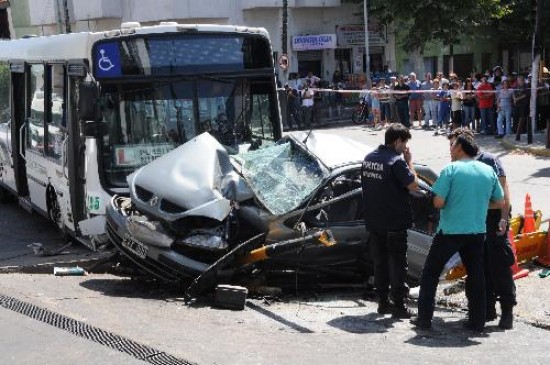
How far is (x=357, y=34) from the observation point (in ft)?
133

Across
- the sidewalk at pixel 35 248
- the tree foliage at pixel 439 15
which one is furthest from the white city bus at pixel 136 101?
the tree foliage at pixel 439 15

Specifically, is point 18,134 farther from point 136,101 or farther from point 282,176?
point 282,176

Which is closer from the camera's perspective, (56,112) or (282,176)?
(282,176)

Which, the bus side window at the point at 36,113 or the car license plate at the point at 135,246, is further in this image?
the bus side window at the point at 36,113

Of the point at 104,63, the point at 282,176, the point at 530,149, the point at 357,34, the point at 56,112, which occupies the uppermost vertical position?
the point at 357,34

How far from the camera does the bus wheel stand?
11.6 metres

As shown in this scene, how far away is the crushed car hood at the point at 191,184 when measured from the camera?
26.9 feet

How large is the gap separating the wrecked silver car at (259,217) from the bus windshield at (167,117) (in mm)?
Answer: 1621

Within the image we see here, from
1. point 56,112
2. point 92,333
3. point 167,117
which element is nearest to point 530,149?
point 167,117

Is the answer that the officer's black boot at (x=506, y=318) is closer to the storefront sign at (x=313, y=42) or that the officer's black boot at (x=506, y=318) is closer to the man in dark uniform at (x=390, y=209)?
the man in dark uniform at (x=390, y=209)

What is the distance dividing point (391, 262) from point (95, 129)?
4.13 metres

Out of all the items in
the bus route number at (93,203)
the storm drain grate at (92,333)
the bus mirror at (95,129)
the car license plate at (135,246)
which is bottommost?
the storm drain grate at (92,333)

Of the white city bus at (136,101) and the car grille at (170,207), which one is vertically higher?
the white city bus at (136,101)

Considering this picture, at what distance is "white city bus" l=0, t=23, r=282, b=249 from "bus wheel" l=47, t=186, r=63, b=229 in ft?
0.09
